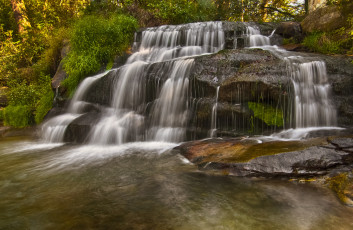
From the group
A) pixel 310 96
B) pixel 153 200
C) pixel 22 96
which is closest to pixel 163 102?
pixel 310 96

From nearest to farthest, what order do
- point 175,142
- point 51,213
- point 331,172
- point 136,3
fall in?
point 51,213
point 331,172
point 175,142
point 136,3

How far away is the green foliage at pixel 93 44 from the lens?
9038 millimetres

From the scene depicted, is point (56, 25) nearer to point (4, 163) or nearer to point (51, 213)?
point (4, 163)

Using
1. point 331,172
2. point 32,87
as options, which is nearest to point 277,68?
point 331,172

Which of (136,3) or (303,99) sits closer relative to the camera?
(303,99)

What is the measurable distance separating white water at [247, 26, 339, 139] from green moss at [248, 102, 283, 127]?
33cm

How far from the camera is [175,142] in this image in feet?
20.4

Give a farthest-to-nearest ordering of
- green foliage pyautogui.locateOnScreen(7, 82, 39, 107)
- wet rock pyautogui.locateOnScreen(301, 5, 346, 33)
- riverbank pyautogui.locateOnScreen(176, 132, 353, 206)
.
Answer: green foliage pyautogui.locateOnScreen(7, 82, 39, 107), wet rock pyautogui.locateOnScreen(301, 5, 346, 33), riverbank pyautogui.locateOnScreen(176, 132, 353, 206)

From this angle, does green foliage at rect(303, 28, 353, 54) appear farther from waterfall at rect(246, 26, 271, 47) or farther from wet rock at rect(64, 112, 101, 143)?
wet rock at rect(64, 112, 101, 143)

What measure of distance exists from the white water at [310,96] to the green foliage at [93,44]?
6.71 m

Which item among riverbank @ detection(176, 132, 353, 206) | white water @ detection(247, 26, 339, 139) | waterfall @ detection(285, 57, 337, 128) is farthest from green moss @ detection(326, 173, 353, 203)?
waterfall @ detection(285, 57, 337, 128)

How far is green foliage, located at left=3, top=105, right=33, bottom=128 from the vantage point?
30.9 feet

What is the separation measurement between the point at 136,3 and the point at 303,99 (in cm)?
1182

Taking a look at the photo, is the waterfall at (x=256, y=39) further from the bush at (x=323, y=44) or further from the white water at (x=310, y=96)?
the white water at (x=310, y=96)
